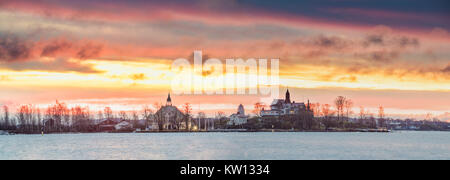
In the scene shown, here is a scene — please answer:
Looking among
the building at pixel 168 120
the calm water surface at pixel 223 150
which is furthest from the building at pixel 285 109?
the calm water surface at pixel 223 150

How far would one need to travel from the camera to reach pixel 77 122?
6752 inches

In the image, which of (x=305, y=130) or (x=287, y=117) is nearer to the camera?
(x=305, y=130)

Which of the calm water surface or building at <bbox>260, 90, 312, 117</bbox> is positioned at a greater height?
building at <bbox>260, 90, 312, 117</bbox>

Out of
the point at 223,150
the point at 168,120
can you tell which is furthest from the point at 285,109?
the point at 223,150

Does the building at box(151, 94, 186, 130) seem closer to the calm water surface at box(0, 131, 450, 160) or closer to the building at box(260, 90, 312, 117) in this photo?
the building at box(260, 90, 312, 117)

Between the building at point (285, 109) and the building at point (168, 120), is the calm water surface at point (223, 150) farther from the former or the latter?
the building at point (285, 109)

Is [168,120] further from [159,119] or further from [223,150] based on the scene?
[223,150]

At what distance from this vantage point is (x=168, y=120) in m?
169

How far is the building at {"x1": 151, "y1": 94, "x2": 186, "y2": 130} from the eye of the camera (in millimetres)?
165625

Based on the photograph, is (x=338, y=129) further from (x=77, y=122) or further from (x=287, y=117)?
(x=77, y=122)

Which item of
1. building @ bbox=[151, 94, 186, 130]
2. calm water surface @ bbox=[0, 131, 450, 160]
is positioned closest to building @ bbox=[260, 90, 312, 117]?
building @ bbox=[151, 94, 186, 130]

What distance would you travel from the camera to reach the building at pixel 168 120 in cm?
16562
